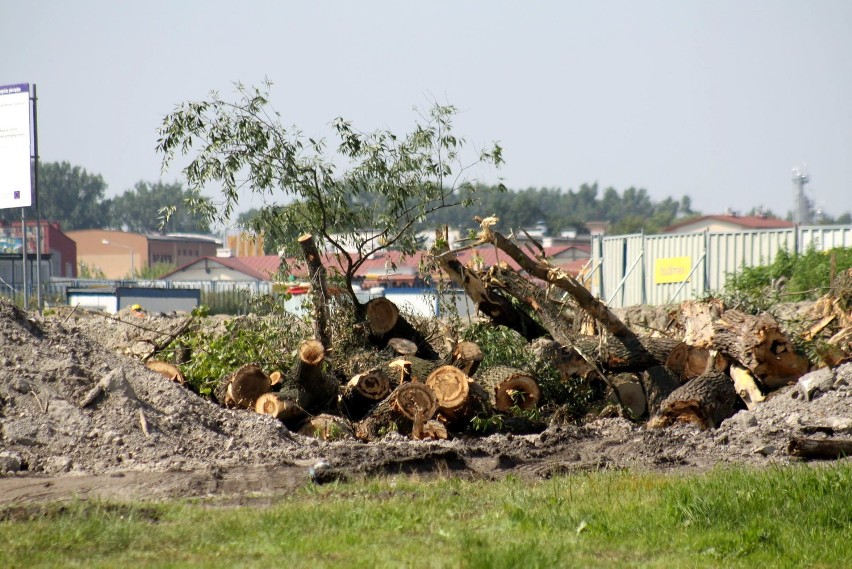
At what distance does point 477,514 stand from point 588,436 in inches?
141

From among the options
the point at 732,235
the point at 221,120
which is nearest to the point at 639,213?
the point at 732,235

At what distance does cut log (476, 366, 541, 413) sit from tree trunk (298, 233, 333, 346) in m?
1.97

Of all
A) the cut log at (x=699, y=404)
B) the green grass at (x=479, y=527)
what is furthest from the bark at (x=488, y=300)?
the green grass at (x=479, y=527)

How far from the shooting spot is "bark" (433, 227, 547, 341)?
1181 cm

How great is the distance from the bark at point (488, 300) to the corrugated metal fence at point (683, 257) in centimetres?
1050

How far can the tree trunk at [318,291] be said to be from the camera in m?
11.6

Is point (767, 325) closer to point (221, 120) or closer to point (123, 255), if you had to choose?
point (221, 120)

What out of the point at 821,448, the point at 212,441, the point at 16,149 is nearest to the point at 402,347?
the point at 212,441

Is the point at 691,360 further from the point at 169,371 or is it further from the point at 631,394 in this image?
the point at 169,371

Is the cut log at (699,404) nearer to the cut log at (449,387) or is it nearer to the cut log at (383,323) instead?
the cut log at (449,387)

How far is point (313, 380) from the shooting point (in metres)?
10.7

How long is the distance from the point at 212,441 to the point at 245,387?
188cm

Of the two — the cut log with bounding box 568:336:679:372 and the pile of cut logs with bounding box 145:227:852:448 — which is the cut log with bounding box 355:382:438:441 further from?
the cut log with bounding box 568:336:679:372

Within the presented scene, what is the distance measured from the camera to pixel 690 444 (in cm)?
921
